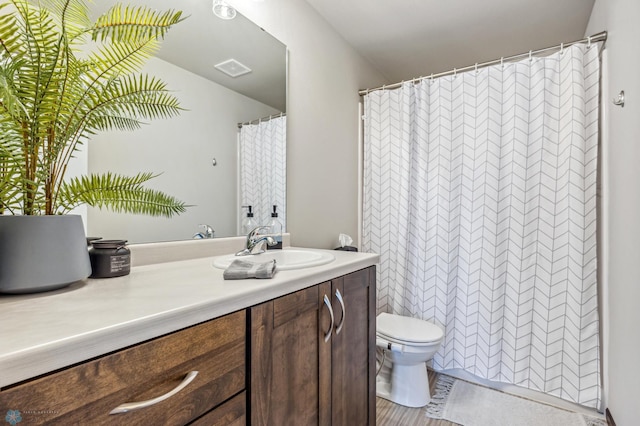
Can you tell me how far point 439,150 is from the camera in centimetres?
207

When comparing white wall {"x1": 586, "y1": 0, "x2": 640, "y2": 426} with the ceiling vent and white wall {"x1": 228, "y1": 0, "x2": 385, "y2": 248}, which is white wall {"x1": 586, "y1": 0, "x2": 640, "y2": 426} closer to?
white wall {"x1": 228, "y1": 0, "x2": 385, "y2": 248}

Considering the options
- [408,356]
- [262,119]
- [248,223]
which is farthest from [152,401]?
[408,356]

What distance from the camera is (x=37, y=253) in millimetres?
651

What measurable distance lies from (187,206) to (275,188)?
0.53 m

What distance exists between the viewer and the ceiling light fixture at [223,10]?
137cm

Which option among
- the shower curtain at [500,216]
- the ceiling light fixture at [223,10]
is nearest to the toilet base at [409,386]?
the shower curtain at [500,216]

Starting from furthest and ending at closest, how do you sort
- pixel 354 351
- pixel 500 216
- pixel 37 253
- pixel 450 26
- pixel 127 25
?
pixel 450 26 < pixel 500 216 < pixel 354 351 < pixel 127 25 < pixel 37 253

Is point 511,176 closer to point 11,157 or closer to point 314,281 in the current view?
point 314,281

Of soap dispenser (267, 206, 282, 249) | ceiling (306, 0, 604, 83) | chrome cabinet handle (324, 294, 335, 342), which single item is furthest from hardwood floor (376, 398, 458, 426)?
ceiling (306, 0, 604, 83)

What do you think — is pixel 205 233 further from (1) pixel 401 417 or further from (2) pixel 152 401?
(1) pixel 401 417

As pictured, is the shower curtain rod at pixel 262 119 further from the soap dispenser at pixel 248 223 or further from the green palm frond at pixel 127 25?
the green palm frond at pixel 127 25

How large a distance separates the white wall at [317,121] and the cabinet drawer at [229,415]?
1.11 meters

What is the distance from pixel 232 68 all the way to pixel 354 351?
1352 mm

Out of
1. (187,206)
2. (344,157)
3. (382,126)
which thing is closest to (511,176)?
(382,126)
